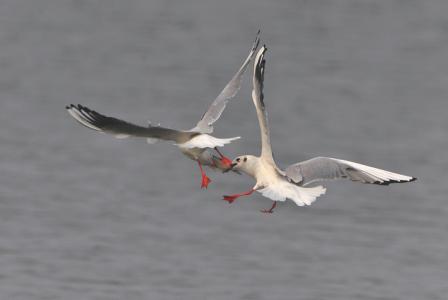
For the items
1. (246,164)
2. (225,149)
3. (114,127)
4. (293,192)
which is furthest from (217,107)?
(225,149)

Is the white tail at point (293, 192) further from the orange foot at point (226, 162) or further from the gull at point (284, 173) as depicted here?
the orange foot at point (226, 162)

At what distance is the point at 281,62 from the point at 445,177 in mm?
7377

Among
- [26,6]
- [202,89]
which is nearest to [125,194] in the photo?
[202,89]

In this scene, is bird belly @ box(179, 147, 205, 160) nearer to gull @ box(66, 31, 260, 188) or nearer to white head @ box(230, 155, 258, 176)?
gull @ box(66, 31, 260, 188)

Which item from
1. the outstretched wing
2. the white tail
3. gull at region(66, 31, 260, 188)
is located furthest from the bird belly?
the white tail

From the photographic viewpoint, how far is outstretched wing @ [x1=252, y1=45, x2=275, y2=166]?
10031mm

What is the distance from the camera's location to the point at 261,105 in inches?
396

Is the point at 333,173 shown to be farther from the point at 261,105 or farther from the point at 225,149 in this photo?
the point at 225,149

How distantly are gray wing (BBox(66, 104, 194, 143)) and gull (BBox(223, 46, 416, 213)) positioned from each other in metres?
0.60

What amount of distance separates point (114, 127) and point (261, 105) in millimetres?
1106

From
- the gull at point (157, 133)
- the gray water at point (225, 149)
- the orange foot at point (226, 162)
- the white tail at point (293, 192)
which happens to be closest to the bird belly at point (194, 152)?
the gull at point (157, 133)

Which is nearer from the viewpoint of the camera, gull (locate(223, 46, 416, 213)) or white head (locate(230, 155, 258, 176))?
gull (locate(223, 46, 416, 213))

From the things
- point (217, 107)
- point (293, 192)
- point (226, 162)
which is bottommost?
point (293, 192)

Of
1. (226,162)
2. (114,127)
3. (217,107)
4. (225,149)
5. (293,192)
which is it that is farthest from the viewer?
(225,149)
